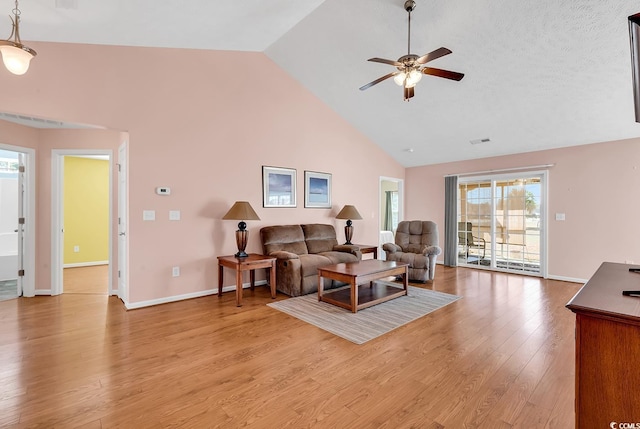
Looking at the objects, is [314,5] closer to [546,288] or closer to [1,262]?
[546,288]

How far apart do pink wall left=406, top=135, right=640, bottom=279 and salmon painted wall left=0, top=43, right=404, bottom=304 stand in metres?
4.49

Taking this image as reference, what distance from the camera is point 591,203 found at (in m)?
5.08

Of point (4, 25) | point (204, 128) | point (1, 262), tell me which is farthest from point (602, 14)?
point (1, 262)

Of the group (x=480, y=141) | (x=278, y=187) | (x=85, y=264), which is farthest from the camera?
(x=85, y=264)

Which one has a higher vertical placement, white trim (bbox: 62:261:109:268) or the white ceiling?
the white ceiling

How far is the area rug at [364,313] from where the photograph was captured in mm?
3041

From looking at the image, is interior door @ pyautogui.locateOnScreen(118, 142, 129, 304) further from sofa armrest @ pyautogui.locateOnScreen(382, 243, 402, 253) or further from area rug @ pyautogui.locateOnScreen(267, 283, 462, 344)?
sofa armrest @ pyautogui.locateOnScreen(382, 243, 402, 253)

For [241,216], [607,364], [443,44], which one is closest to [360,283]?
[241,216]

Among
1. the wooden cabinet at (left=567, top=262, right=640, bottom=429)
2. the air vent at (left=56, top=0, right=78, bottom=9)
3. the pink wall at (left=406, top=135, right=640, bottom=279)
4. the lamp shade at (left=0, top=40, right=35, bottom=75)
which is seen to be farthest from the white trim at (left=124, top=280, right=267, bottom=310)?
the pink wall at (left=406, top=135, right=640, bottom=279)

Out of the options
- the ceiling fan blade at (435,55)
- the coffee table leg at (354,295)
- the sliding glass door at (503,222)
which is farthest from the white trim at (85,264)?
the sliding glass door at (503,222)

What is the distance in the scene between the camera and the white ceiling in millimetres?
2986

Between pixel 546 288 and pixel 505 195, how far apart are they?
204 centimetres

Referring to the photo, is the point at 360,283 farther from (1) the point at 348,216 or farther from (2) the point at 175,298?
(2) the point at 175,298

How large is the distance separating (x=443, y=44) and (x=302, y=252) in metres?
3.52
